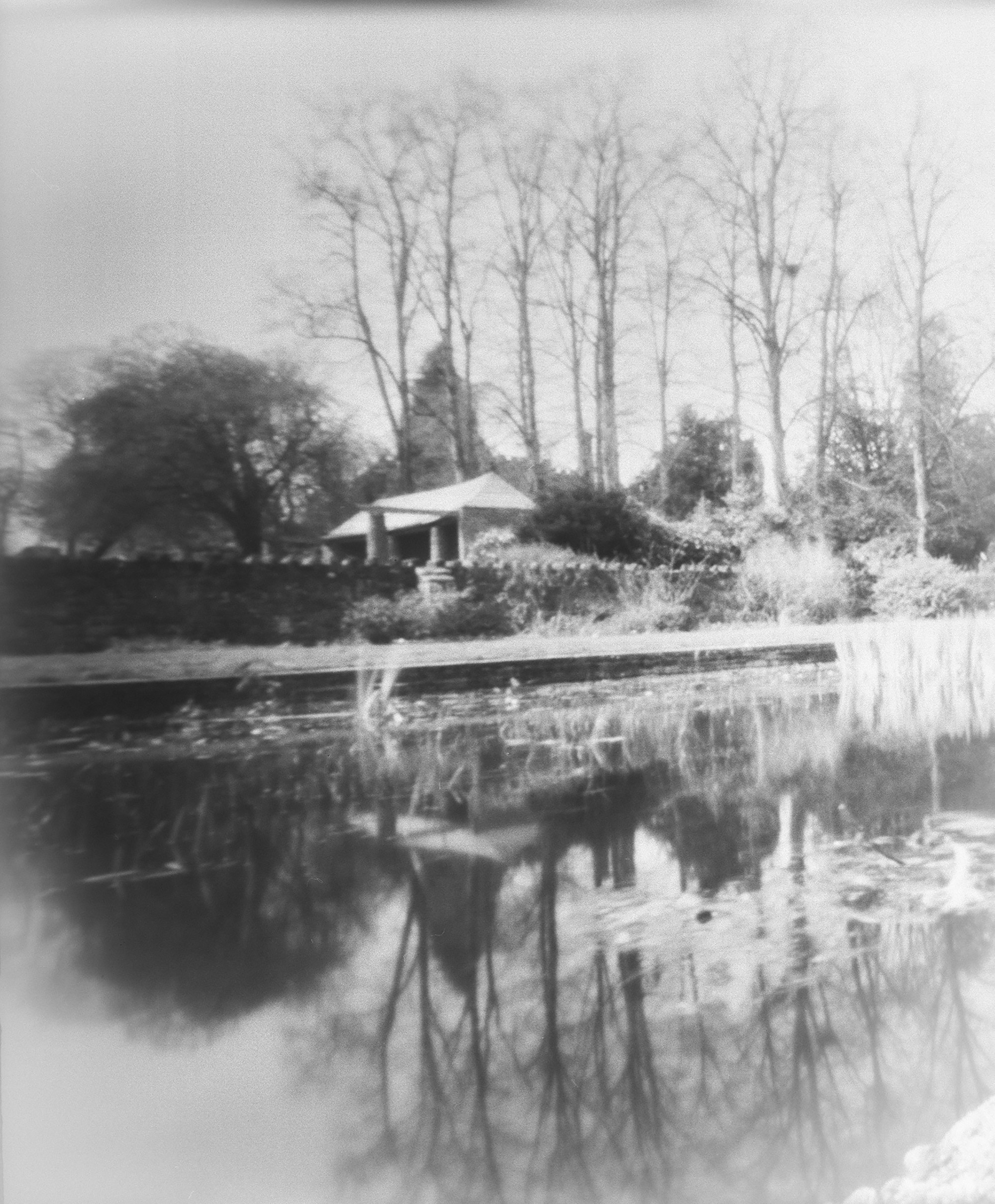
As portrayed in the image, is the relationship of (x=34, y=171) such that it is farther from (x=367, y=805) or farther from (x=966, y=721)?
(x=966, y=721)

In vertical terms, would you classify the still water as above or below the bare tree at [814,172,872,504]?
below

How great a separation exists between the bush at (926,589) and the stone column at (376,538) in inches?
39.2

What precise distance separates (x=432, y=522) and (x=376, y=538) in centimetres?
10

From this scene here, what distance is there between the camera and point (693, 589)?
5.23 ft

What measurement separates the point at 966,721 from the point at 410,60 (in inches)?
64.9

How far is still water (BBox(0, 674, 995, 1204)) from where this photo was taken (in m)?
1.16

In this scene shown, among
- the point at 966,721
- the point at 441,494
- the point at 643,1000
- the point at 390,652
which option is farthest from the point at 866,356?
the point at 643,1000

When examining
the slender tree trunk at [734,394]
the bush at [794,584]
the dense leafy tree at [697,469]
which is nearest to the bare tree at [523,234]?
the dense leafy tree at [697,469]

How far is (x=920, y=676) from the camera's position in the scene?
1776 millimetres

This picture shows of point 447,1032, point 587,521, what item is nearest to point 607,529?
point 587,521

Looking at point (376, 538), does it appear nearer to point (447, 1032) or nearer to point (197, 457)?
point (197, 457)

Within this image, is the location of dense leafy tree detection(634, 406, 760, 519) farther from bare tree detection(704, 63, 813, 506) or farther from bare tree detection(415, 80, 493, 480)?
bare tree detection(415, 80, 493, 480)

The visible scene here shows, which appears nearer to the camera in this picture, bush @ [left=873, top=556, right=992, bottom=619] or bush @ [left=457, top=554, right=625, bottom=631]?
bush @ [left=457, top=554, right=625, bottom=631]

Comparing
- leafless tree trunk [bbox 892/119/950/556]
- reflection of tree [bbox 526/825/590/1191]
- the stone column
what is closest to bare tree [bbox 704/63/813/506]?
leafless tree trunk [bbox 892/119/950/556]
